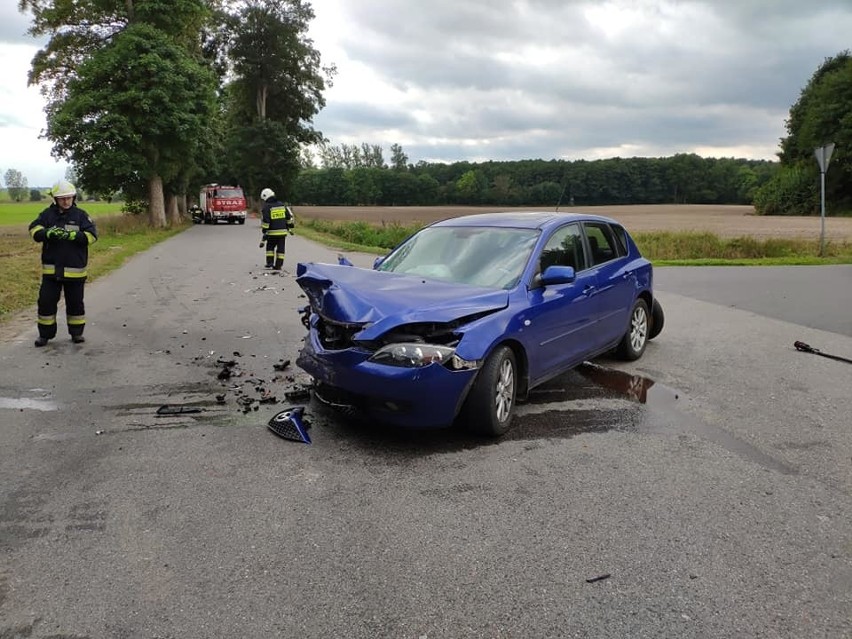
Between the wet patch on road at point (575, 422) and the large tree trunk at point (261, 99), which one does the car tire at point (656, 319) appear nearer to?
the wet patch on road at point (575, 422)

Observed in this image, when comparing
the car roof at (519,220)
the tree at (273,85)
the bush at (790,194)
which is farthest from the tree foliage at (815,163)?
the car roof at (519,220)

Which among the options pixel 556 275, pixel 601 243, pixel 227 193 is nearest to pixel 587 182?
pixel 227 193

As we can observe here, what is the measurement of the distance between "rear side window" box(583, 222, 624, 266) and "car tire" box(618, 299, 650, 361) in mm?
685

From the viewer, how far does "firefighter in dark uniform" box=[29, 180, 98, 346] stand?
7.59 meters

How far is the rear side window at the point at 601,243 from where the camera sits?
657cm

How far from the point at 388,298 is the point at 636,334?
3838 mm

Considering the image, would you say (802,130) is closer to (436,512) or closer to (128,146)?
(128,146)

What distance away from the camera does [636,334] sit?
7562 mm

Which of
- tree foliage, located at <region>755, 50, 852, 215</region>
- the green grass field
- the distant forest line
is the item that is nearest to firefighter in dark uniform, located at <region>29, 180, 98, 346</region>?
the green grass field

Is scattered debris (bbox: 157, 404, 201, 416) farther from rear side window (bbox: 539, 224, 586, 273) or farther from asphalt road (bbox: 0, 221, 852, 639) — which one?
rear side window (bbox: 539, 224, 586, 273)

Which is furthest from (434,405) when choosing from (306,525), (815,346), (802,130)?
(802,130)

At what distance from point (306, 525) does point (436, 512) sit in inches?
28.2

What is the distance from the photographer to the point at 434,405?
447 cm

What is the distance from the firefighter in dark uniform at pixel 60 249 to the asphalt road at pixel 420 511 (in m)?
0.75
